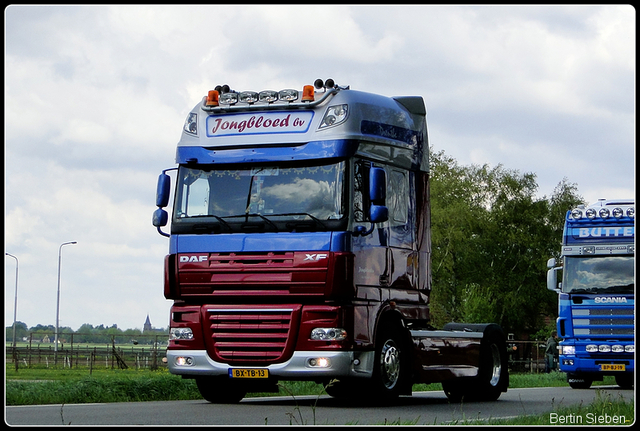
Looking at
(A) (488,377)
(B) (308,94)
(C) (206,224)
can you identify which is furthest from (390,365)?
(B) (308,94)

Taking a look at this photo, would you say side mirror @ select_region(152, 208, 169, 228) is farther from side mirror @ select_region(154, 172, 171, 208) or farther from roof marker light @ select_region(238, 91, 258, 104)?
roof marker light @ select_region(238, 91, 258, 104)

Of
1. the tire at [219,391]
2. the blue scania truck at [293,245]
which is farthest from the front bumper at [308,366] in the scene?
the tire at [219,391]

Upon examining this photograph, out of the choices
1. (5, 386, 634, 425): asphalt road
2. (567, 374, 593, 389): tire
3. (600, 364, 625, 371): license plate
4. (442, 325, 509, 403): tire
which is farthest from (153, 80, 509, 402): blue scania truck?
(567, 374, 593, 389): tire

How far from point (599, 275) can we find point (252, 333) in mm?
10500

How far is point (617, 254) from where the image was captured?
21594mm

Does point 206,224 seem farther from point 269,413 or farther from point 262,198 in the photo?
point 269,413

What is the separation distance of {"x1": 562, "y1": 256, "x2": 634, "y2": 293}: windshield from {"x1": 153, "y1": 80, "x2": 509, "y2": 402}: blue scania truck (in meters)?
7.92

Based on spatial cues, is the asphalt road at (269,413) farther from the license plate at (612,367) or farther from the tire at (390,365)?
the license plate at (612,367)

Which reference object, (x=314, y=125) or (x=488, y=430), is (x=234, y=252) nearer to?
(x=314, y=125)

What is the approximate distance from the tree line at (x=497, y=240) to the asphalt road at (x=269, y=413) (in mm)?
48791

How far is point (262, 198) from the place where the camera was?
44.0 ft

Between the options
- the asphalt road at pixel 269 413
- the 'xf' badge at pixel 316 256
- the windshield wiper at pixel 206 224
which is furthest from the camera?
the windshield wiper at pixel 206 224

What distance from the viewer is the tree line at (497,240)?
64.8 meters

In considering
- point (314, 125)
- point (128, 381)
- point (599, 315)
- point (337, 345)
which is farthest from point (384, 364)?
point (599, 315)
